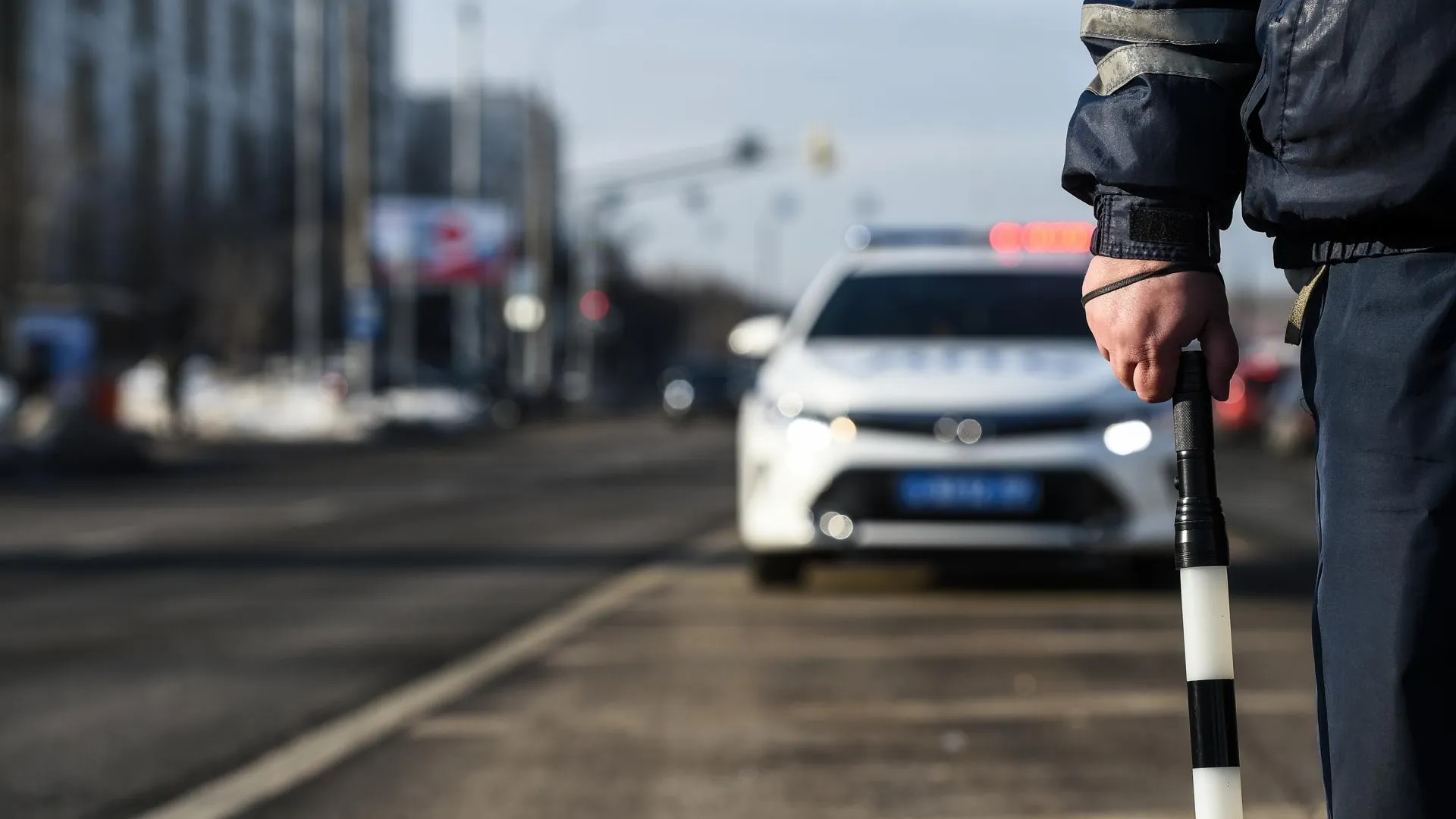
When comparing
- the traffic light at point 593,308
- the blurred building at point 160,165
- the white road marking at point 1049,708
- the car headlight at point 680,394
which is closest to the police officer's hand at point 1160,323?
the white road marking at point 1049,708

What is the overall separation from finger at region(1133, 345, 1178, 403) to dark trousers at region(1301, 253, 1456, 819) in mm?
237

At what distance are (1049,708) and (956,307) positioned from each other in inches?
164

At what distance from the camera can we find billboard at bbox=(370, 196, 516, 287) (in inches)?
2648

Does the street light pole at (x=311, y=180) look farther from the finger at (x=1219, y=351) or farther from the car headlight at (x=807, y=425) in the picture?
the finger at (x=1219, y=351)

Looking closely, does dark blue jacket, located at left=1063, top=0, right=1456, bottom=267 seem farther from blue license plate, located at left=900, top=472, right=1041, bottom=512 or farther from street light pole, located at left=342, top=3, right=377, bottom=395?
street light pole, located at left=342, top=3, right=377, bottom=395

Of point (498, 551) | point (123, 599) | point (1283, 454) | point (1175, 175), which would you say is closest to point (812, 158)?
point (1283, 454)

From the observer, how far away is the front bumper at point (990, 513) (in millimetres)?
9391

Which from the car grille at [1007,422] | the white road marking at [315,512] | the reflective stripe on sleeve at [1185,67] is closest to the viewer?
the reflective stripe on sleeve at [1185,67]

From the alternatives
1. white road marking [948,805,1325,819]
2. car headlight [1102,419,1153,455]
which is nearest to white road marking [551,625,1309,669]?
car headlight [1102,419,1153,455]

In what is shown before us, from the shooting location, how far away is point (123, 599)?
35.7ft

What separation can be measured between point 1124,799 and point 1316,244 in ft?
10.4

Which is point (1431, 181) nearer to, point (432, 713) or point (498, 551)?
point (432, 713)

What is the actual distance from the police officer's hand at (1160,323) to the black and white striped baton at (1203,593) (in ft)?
0.09

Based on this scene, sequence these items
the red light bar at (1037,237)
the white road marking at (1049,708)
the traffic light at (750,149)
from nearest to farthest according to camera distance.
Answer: the white road marking at (1049,708) → the red light bar at (1037,237) → the traffic light at (750,149)
